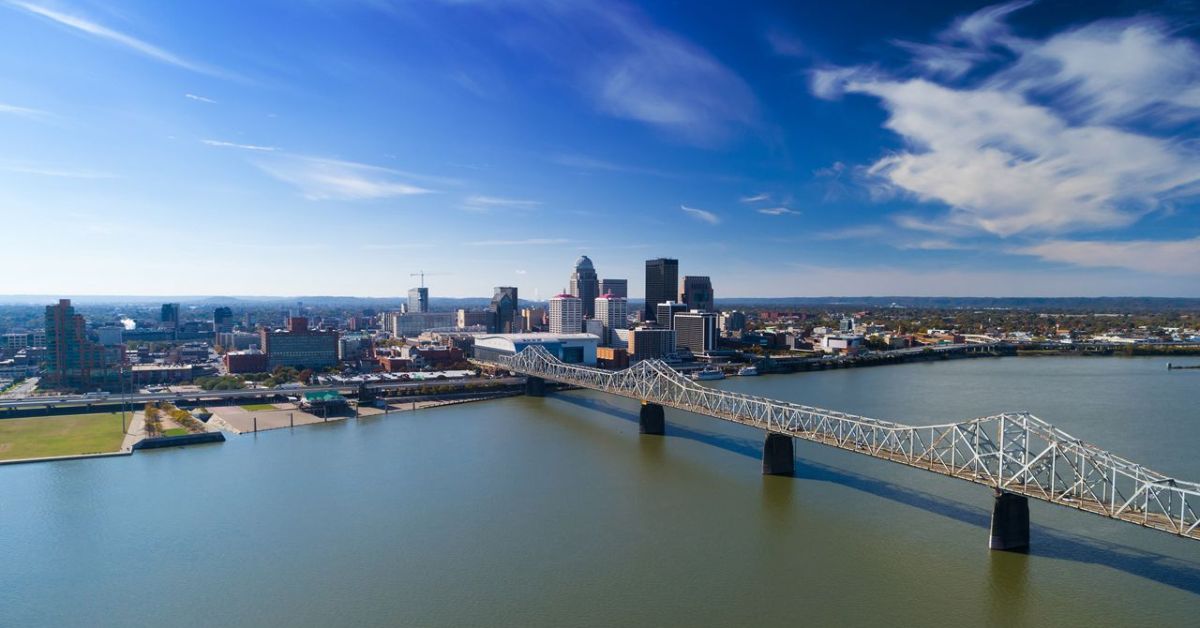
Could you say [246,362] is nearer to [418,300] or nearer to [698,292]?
[698,292]

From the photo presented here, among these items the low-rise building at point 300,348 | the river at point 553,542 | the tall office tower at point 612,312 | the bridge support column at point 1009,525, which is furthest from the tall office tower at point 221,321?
the bridge support column at point 1009,525

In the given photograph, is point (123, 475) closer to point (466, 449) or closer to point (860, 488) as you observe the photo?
point (466, 449)

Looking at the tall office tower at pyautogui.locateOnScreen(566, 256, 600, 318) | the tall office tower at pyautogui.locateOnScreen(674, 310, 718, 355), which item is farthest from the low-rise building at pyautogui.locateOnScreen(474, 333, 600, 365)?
the tall office tower at pyautogui.locateOnScreen(566, 256, 600, 318)

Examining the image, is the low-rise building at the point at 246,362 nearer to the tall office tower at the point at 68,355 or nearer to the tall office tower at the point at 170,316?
the tall office tower at the point at 68,355

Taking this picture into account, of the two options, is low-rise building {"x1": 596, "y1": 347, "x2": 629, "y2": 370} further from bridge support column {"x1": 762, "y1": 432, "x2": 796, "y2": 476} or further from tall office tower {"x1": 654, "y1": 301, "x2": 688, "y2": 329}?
bridge support column {"x1": 762, "y1": 432, "x2": 796, "y2": 476}

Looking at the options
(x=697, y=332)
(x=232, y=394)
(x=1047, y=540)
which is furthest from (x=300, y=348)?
(x=1047, y=540)

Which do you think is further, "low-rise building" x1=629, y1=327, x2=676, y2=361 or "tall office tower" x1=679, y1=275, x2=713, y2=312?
"tall office tower" x1=679, y1=275, x2=713, y2=312
